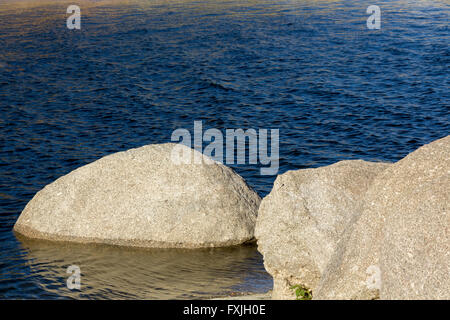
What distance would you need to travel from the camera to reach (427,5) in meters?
45.5

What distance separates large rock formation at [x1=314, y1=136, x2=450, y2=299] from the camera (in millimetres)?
7035

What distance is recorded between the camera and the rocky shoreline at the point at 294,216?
735 cm

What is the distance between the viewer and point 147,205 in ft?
45.0

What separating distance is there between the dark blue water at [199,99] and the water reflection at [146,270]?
4 centimetres

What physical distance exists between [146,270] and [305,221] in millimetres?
4341
